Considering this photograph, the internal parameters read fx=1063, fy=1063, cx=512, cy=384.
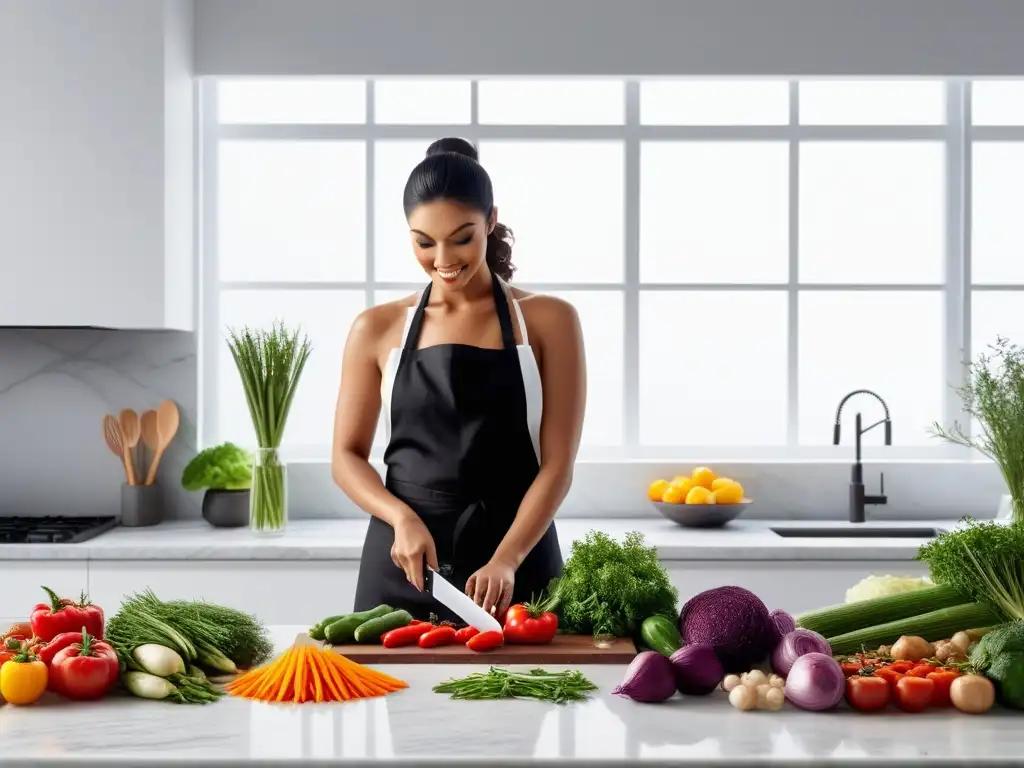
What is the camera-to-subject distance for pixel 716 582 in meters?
3.37

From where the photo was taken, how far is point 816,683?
4.91ft

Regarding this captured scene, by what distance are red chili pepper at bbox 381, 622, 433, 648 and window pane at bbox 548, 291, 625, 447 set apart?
2502 millimetres

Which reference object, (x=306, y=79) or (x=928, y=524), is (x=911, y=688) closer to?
(x=928, y=524)

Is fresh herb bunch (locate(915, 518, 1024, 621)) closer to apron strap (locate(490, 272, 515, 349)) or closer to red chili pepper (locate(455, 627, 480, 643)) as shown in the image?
red chili pepper (locate(455, 627, 480, 643))

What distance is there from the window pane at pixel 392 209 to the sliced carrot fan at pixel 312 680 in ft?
9.17

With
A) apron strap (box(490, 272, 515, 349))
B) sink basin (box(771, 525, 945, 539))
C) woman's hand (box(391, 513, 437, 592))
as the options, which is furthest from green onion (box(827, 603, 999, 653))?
sink basin (box(771, 525, 945, 539))

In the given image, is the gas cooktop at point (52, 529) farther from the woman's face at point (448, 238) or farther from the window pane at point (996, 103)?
the window pane at point (996, 103)

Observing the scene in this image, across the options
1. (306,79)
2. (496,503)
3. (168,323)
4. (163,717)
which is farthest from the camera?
(306,79)

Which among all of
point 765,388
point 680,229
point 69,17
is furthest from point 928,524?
point 69,17

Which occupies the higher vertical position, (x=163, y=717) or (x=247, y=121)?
(x=247, y=121)

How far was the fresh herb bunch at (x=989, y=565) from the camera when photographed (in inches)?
69.9

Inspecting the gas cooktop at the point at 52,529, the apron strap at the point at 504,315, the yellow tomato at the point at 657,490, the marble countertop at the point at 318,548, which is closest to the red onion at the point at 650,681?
the apron strap at the point at 504,315

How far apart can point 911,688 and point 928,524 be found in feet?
8.59

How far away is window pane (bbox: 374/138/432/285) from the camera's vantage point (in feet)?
13.9
